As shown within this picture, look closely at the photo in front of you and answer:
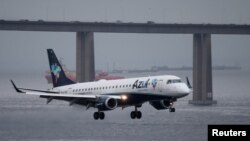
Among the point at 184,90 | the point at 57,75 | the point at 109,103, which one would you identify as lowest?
the point at 109,103

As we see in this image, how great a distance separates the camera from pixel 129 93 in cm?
11594

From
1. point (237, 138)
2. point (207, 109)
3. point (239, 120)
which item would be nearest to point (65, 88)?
point (239, 120)

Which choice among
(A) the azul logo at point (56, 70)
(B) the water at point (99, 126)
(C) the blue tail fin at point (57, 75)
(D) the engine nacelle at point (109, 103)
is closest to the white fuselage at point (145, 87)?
(D) the engine nacelle at point (109, 103)

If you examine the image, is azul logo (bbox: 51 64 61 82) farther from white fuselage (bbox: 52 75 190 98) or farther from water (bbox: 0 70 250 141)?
white fuselage (bbox: 52 75 190 98)

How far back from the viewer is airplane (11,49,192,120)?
113m

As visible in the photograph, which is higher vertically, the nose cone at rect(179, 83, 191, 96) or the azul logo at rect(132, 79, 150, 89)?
the azul logo at rect(132, 79, 150, 89)

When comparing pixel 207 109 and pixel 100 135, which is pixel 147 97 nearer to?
Result: pixel 100 135

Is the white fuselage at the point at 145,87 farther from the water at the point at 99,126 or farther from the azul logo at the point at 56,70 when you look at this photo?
the azul logo at the point at 56,70

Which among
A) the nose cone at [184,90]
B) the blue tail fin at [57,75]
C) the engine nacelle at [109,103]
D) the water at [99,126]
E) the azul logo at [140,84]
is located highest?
the blue tail fin at [57,75]

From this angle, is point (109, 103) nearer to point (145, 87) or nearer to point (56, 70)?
point (145, 87)

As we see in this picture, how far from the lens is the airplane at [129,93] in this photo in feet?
371

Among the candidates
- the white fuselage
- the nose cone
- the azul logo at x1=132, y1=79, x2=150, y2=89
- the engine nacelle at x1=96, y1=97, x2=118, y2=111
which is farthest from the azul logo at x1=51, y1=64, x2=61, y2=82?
the nose cone

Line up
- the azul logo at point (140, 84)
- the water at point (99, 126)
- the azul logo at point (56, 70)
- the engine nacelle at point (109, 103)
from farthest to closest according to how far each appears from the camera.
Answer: the azul logo at point (56, 70) → the water at point (99, 126) → the engine nacelle at point (109, 103) → the azul logo at point (140, 84)

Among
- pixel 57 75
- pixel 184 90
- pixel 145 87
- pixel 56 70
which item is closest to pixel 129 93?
pixel 145 87
